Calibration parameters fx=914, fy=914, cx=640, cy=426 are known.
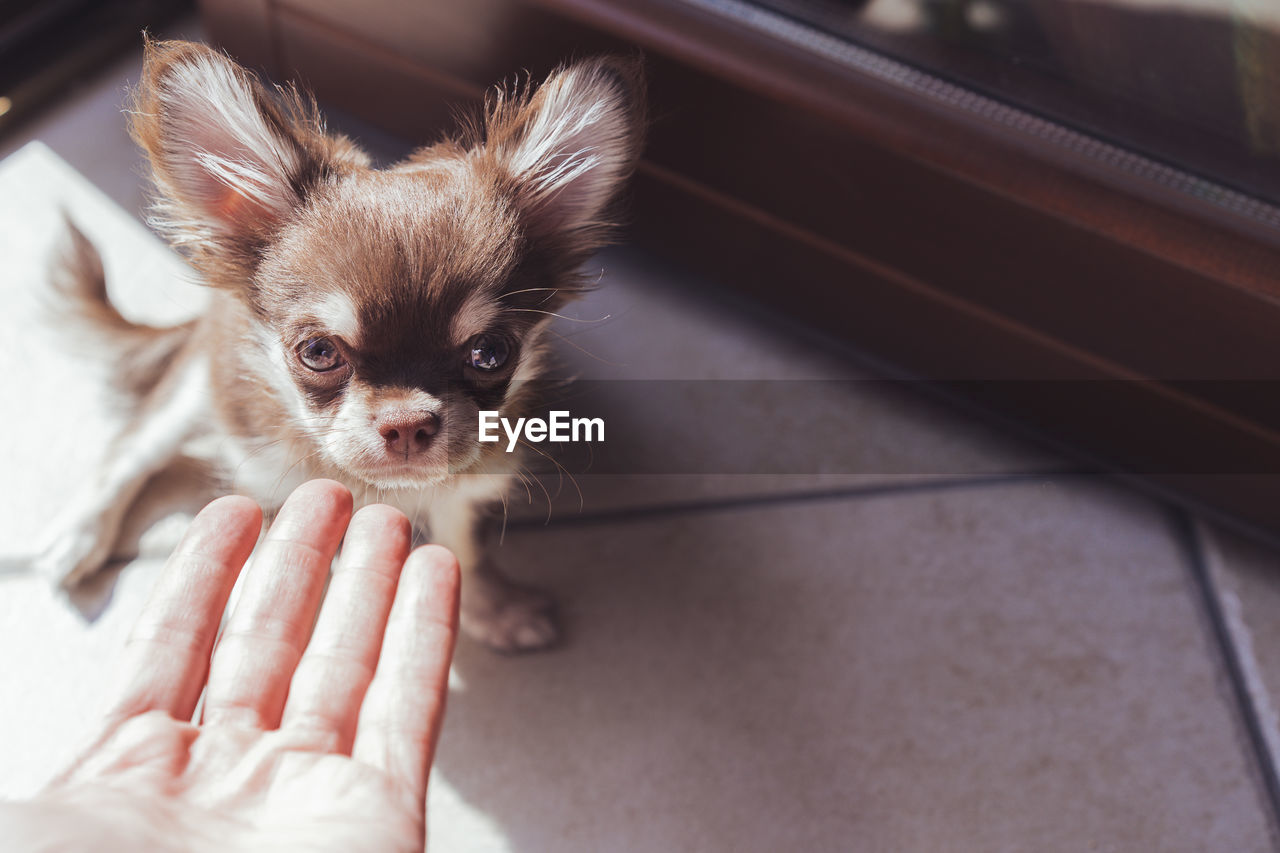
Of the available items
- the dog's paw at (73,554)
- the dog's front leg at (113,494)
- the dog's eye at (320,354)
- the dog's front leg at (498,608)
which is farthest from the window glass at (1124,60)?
the dog's paw at (73,554)

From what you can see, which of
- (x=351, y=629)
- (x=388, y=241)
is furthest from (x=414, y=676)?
(x=388, y=241)

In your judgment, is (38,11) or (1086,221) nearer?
(38,11)

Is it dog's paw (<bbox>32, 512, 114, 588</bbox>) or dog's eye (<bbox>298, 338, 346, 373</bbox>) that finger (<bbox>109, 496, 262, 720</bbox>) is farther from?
dog's paw (<bbox>32, 512, 114, 588</bbox>)

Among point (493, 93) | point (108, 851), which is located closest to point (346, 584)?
point (108, 851)

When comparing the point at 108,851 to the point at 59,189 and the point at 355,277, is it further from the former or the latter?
the point at 59,189

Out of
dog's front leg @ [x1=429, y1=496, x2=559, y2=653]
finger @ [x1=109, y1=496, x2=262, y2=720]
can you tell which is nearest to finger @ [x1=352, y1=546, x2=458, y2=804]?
finger @ [x1=109, y1=496, x2=262, y2=720]

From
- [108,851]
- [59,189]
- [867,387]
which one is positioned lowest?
[108,851]

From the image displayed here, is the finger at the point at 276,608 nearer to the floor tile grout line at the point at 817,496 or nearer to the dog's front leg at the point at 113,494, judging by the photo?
the dog's front leg at the point at 113,494

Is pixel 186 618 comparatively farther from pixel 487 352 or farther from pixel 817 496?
pixel 817 496
